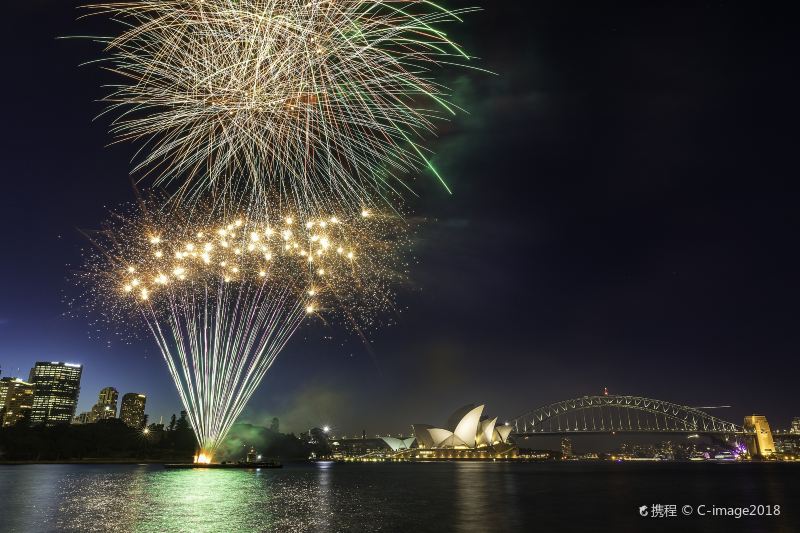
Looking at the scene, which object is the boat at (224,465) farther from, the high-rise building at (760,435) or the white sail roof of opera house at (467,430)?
the high-rise building at (760,435)

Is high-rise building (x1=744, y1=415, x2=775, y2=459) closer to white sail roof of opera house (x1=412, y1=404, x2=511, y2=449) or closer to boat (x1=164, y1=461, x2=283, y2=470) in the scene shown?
white sail roof of opera house (x1=412, y1=404, x2=511, y2=449)

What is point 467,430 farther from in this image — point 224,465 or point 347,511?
point 347,511

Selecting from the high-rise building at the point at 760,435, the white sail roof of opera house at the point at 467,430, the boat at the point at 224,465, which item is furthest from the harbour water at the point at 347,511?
the high-rise building at the point at 760,435

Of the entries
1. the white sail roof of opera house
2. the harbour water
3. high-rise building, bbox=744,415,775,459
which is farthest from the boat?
high-rise building, bbox=744,415,775,459

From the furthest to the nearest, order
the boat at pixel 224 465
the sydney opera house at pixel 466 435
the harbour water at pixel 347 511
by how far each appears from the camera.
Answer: the sydney opera house at pixel 466 435, the boat at pixel 224 465, the harbour water at pixel 347 511

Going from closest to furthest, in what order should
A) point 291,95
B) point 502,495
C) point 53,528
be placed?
point 291,95
point 53,528
point 502,495

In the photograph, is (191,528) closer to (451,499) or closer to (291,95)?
(291,95)

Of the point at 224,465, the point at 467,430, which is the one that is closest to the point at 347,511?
the point at 224,465

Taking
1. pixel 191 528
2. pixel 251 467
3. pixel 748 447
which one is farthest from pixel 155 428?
pixel 748 447
